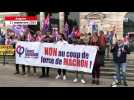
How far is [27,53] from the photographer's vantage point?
15055mm

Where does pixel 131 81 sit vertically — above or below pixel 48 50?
below

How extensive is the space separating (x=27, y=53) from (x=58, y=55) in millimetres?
1625

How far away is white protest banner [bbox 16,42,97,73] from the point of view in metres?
13.2

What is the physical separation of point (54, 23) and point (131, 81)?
1649cm

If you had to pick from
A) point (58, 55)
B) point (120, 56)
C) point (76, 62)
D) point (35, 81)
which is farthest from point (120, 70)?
point (35, 81)

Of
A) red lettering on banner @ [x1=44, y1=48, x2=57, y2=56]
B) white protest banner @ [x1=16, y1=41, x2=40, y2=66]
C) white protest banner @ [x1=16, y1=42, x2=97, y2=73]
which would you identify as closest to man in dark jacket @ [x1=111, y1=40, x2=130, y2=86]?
white protest banner @ [x1=16, y1=42, x2=97, y2=73]

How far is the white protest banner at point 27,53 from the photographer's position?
48.1ft

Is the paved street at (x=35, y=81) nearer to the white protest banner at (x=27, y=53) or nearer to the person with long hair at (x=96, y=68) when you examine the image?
the person with long hair at (x=96, y=68)

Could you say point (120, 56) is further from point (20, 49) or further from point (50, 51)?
point (20, 49)

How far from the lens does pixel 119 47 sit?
12.6m

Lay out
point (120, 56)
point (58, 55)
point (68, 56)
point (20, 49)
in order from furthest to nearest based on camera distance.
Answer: point (20, 49) → point (58, 55) → point (68, 56) → point (120, 56)
